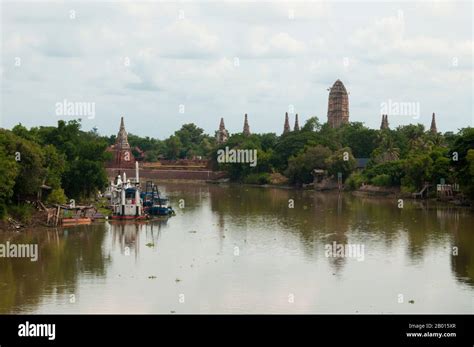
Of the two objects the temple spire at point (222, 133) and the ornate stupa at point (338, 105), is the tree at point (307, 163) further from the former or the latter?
the temple spire at point (222, 133)

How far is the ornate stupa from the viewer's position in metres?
141

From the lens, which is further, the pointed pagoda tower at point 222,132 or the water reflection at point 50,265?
the pointed pagoda tower at point 222,132

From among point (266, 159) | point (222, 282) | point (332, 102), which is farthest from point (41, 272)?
point (332, 102)

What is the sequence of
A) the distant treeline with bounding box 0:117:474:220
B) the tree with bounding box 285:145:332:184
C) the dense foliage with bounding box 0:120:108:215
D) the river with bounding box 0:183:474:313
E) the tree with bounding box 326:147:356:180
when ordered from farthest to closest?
1. the tree with bounding box 285:145:332:184
2. the tree with bounding box 326:147:356:180
3. the distant treeline with bounding box 0:117:474:220
4. the dense foliage with bounding box 0:120:108:215
5. the river with bounding box 0:183:474:313

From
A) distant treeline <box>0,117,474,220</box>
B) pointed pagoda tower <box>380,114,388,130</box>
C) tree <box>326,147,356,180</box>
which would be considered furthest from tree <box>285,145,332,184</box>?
pointed pagoda tower <box>380,114,388,130</box>

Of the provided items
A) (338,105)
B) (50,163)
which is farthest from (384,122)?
(50,163)

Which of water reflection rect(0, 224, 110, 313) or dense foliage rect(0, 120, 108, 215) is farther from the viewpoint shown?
dense foliage rect(0, 120, 108, 215)

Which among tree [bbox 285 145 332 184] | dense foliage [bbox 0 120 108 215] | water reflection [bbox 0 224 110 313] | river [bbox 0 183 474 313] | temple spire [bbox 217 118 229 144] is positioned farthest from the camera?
temple spire [bbox 217 118 229 144]

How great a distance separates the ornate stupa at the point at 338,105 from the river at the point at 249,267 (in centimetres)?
8556

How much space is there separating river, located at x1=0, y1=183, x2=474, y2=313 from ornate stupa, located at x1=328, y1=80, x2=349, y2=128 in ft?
281

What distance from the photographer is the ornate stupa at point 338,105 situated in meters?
141

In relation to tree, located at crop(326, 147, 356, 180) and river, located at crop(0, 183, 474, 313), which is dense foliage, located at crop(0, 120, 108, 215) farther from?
tree, located at crop(326, 147, 356, 180)

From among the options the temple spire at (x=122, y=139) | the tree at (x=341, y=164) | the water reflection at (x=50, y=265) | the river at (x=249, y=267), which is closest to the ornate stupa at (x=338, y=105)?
the temple spire at (x=122, y=139)
